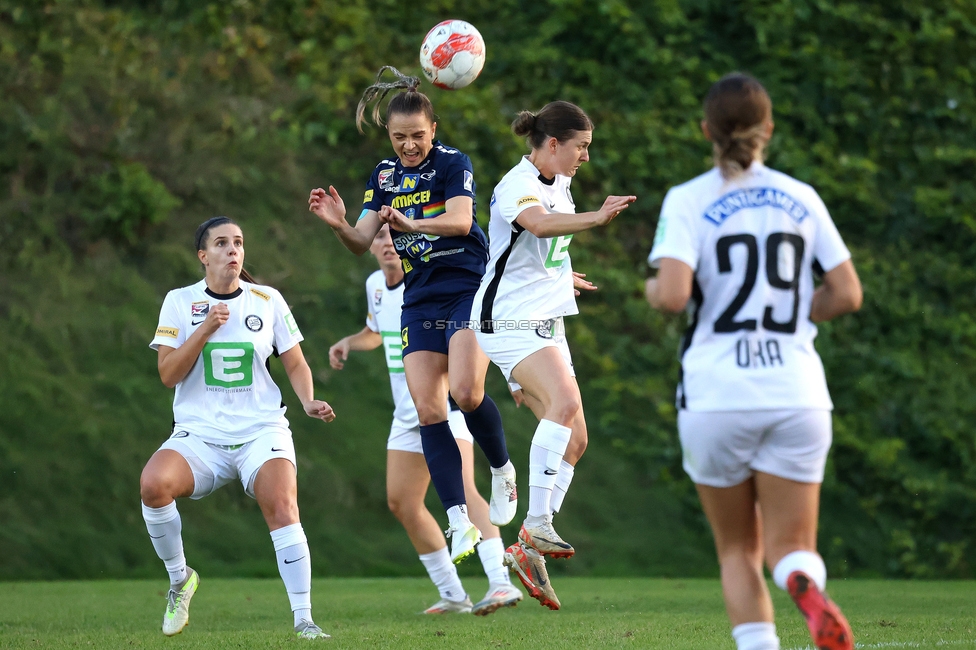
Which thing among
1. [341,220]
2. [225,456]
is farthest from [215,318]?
[341,220]

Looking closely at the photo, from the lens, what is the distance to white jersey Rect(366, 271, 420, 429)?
22.5ft

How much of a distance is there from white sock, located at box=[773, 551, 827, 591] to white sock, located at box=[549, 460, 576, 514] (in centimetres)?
225

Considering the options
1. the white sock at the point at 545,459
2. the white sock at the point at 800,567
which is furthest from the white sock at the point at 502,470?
the white sock at the point at 800,567

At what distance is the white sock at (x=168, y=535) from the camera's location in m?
5.25

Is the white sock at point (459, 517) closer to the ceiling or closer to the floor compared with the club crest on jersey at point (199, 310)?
closer to the floor

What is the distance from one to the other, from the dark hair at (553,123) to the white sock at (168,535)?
95.7 inches

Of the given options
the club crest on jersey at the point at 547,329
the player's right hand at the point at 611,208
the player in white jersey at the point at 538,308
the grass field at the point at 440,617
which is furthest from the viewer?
the club crest on jersey at the point at 547,329

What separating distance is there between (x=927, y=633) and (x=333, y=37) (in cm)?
859

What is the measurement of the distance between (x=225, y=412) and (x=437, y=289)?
1195mm

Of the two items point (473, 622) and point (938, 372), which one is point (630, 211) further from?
point (473, 622)

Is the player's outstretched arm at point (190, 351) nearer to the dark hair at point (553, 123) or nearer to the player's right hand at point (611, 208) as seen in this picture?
the dark hair at point (553, 123)

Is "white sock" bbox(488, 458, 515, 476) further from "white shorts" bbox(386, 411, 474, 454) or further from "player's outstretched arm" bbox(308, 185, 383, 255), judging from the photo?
"player's outstretched arm" bbox(308, 185, 383, 255)

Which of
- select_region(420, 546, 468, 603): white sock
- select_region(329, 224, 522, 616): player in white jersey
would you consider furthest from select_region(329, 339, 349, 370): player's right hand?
select_region(420, 546, 468, 603): white sock

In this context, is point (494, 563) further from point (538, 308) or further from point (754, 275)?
point (754, 275)
